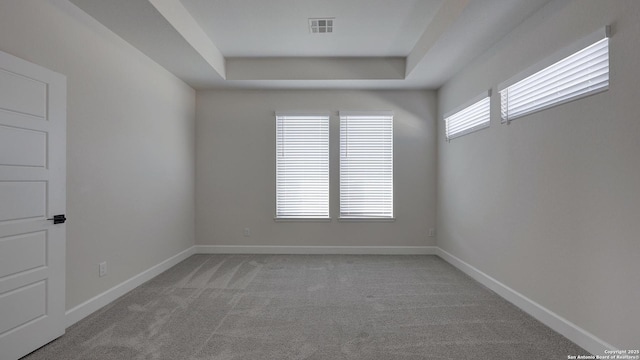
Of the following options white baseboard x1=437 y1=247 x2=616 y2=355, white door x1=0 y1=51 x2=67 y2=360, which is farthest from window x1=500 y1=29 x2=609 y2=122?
white door x1=0 y1=51 x2=67 y2=360

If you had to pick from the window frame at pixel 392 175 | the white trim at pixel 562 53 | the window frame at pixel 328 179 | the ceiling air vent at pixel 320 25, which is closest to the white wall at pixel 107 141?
the window frame at pixel 328 179

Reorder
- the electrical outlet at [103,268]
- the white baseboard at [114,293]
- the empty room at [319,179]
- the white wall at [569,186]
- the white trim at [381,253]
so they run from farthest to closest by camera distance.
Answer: the electrical outlet at [103,268] < the white baseboard at [114,293] < the white trim at [381,253] < the empty room at [319,179] < the white wall at [569,186]

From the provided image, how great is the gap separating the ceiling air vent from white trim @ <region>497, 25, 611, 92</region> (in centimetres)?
202

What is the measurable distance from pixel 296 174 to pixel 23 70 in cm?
367

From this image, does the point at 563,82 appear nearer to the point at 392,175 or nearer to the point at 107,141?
the point at 392,175

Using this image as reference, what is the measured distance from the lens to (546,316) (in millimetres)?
2785

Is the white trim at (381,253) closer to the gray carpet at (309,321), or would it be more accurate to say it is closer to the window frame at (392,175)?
the gray carpet at (309,321)

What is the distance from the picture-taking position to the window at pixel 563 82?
2.26 m

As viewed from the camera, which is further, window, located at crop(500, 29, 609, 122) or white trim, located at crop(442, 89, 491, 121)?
white trim, located at crop(442, 89, 491, 121)

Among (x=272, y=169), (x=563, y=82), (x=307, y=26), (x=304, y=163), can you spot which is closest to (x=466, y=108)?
(x=563, y=82)

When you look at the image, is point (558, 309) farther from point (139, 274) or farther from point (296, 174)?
point (139, 274)

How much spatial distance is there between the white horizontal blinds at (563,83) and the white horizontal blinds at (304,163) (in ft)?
9.40

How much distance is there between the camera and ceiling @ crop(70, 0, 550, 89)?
10.0ft

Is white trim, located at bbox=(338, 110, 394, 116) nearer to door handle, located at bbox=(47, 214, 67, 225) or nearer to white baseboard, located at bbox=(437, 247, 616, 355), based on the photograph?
white baseboard, located at bbox=(437, 247, 616, 355)
